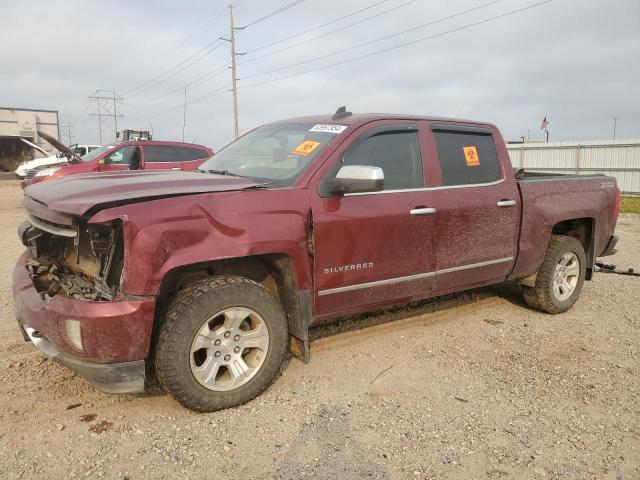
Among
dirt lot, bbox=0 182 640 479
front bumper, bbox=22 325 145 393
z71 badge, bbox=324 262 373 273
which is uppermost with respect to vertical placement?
z71 badge, bbox=324 262 373 273

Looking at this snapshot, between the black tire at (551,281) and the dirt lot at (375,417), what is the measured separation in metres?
0.59

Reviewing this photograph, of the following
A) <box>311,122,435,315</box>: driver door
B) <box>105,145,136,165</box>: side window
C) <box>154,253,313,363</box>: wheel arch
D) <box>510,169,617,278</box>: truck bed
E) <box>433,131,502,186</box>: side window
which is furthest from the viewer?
<box>105,145,136,165</box>: side window

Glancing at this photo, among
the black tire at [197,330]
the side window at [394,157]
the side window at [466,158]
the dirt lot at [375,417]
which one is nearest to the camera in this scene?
the dirt lot at [375,417]

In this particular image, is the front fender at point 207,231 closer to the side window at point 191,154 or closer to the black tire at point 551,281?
the black tire at point 551,281

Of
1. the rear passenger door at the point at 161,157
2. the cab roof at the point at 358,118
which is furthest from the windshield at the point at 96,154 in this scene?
the cab roof at the point at 358,118

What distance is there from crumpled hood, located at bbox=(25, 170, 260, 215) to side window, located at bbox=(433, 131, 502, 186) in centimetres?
166

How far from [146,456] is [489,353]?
2.68 meters

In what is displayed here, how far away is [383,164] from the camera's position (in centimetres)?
370

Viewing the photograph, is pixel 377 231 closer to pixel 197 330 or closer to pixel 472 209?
pixel 472 209

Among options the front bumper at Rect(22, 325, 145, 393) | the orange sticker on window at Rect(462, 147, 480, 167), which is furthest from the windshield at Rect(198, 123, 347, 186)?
the front bumper at Rect(22, 325, 145, 393)

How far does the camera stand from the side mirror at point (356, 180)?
10.3 ft

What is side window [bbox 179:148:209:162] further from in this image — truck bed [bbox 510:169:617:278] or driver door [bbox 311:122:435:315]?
driver door [bbox 311:122:435:315]

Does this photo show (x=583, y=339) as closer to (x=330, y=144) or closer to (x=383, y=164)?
(x=383, y=164)

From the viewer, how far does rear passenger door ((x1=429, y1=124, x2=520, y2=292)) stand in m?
3.96
